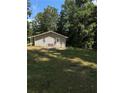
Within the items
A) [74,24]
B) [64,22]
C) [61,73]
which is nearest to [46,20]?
[64,22]

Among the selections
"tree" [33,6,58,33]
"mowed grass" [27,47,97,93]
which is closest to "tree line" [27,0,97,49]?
"tree" [33,6,58,33]

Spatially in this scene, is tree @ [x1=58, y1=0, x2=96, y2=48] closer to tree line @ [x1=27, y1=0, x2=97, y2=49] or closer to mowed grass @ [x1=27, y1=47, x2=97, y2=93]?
tree line @ [x1=27, y1=0, x2=97, y2=49]

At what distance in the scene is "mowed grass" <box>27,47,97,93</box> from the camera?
7.04 ft

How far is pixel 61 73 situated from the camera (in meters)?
2.93

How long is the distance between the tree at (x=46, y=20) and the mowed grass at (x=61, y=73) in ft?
1.00

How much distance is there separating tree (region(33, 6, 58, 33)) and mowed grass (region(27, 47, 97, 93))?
1.00 feet

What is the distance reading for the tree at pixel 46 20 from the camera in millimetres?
1798

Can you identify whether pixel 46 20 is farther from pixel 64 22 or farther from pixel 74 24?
pixel 74 24

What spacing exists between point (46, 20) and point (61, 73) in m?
1.16
